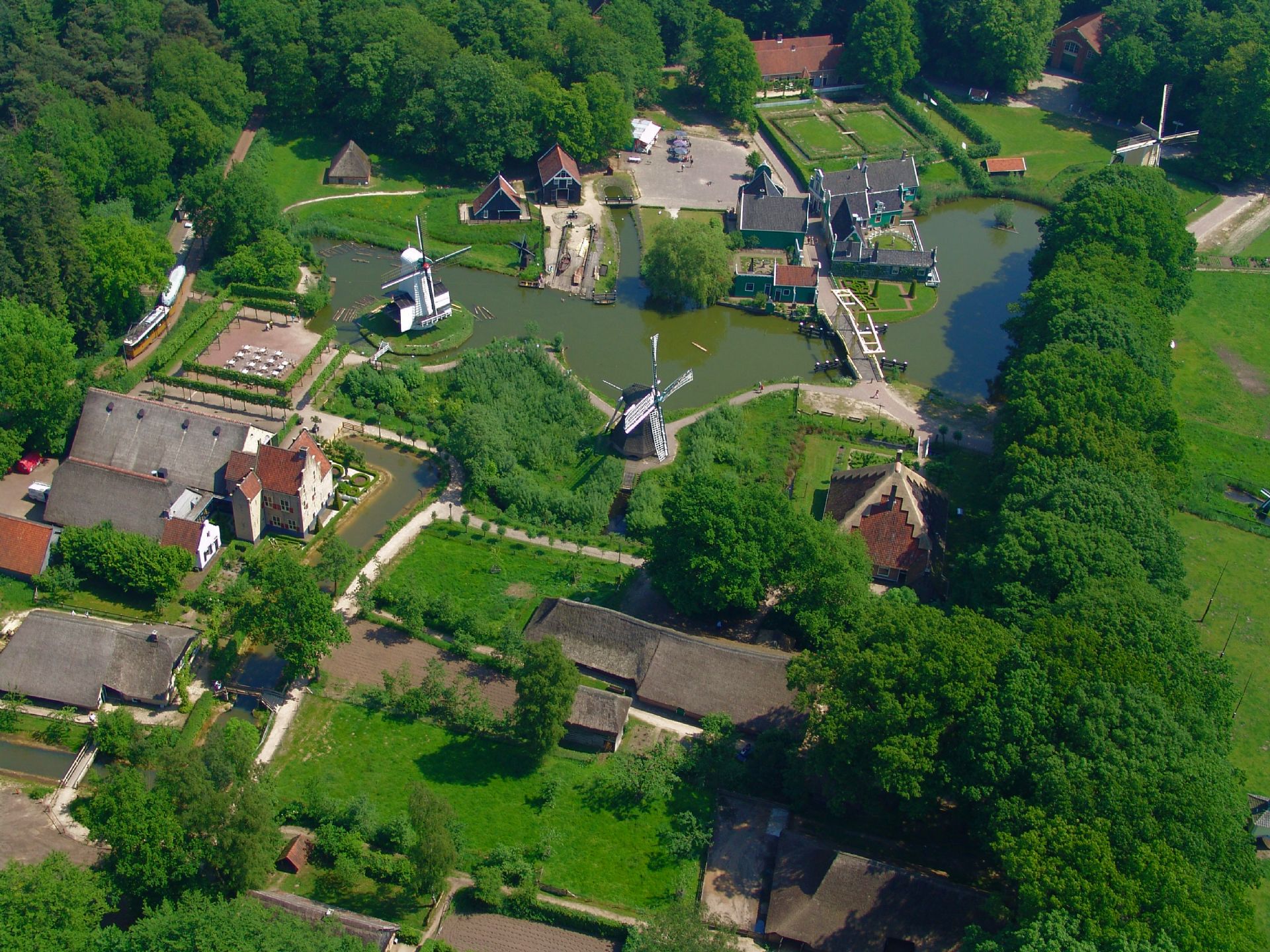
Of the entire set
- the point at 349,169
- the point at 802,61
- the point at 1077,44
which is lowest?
the point at 349,169

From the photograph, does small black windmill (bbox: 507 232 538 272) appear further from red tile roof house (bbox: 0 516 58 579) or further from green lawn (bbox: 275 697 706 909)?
green lawn (bbox: 275 697 706 909)

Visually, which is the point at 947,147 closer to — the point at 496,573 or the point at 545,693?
the point at 496,573

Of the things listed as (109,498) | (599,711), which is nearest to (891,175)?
(599,711)

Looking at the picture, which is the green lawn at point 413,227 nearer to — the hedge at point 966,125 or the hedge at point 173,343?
the hedge at point 173,343

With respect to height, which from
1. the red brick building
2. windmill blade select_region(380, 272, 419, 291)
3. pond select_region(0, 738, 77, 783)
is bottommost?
pond select_region(0, 738, 77, 783)

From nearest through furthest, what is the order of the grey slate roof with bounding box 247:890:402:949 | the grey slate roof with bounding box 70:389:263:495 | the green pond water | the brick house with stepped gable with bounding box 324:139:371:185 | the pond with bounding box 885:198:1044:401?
the grey slate roof with bounding box 247:890:402:949, the grey slate roof with bounding box 70:389:263:495, the green pond water, the pond with bounding box 885:198:1044:401, the brick house with stepped gable with bounding box 324:139:371:185

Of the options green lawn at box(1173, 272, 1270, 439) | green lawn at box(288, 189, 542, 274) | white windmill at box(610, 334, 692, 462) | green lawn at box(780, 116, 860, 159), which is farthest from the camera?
green lawn at box(780, 116, 860, 159)

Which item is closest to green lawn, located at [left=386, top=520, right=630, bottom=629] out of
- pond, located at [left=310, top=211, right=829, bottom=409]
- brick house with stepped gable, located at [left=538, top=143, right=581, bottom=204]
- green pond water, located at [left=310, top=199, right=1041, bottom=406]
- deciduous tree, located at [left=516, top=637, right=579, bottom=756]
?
deciduous tree, located at [left=516, top=637, right=579, bottom=756]
